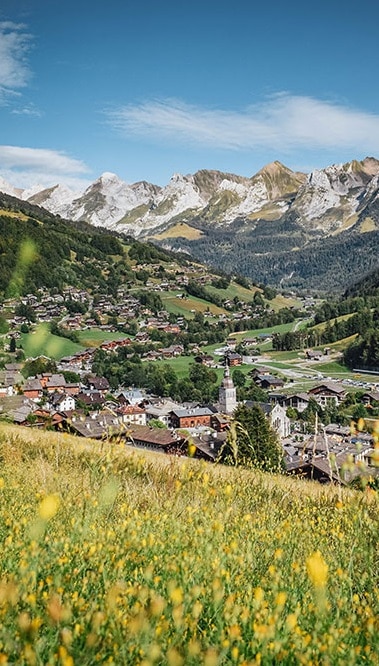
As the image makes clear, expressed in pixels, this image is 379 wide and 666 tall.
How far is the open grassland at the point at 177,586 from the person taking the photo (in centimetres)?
155

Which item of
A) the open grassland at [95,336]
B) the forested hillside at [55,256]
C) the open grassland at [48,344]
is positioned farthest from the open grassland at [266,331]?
the open grassland at [48,344]

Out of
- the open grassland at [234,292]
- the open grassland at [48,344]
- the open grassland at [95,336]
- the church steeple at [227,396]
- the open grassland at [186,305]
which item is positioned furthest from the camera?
the open grassland at [234,292]

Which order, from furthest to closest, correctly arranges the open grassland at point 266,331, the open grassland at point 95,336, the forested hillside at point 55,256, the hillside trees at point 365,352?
the open grassland at point 266,331 → the forested hillside at point 55,256 → the open grassland at point 95,336 → the hillside trees at point 365,352

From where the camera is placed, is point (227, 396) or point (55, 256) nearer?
point (227, 396)

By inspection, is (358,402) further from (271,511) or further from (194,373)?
(271,511)

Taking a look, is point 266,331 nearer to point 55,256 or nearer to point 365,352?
point 365,352

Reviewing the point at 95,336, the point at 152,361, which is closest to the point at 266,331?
the point at 95,336

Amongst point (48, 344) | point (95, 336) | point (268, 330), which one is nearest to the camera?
point (48, 344)

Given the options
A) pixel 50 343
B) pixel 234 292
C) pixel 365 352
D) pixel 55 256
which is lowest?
pixel 50 343

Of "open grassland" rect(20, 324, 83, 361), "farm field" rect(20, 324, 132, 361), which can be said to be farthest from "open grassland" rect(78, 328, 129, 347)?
"open grassland" rect(20, 324, 83, 361)

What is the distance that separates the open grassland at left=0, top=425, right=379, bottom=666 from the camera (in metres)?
1.55

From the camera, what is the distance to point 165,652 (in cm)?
164

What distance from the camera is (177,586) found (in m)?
2.07

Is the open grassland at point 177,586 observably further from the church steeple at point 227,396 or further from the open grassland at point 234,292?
the open grassland at point 234,292
